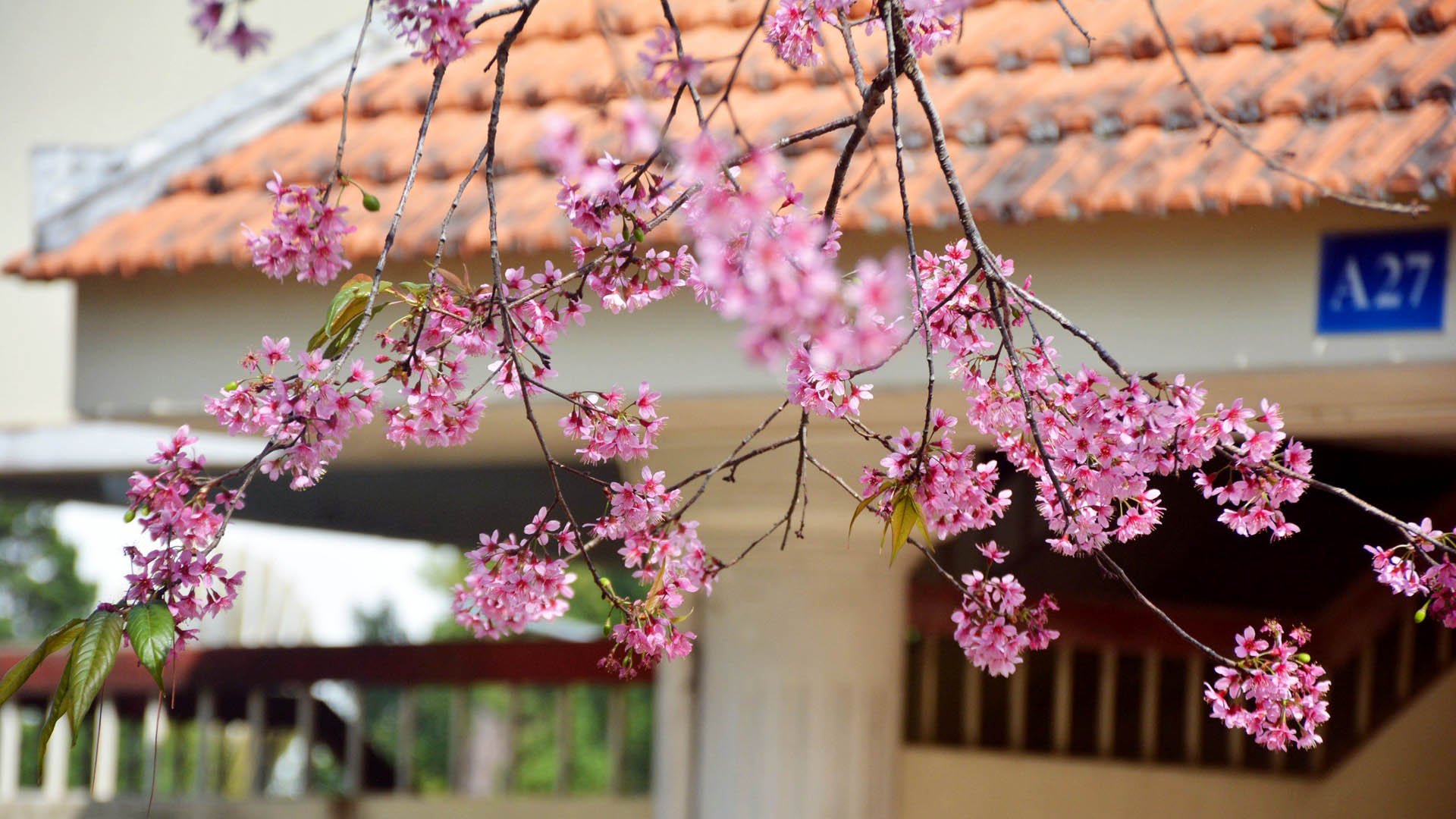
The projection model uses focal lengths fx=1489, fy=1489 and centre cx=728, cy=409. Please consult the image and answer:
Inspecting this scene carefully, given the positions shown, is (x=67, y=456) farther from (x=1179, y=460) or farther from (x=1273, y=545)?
(x=1179, y=460)

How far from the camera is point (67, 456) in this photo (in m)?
4.98

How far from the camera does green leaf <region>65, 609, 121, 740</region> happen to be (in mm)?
1177

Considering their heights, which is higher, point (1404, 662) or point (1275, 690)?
point (1275, 690)

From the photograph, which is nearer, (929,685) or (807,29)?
(807,29)

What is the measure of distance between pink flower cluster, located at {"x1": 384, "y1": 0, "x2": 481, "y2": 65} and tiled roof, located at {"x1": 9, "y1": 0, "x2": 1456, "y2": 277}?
1162 mm

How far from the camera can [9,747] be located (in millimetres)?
5320

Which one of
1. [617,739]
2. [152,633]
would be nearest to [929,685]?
[617,739]

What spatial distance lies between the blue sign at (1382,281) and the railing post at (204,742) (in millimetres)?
3898

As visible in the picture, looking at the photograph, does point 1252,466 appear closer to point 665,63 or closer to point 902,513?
point 902,513

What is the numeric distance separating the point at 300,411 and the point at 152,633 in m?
0.26

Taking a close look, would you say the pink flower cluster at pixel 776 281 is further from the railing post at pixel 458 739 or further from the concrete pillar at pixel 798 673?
the railing post at pixel 458 739

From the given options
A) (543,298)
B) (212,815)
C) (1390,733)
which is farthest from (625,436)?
(212,815)

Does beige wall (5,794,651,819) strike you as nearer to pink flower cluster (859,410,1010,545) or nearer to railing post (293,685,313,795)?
railing post (293,685,313,795)

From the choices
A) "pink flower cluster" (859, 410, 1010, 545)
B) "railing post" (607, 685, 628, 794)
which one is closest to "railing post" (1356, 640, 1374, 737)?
"railing post" (607, 685, 628, 794)
